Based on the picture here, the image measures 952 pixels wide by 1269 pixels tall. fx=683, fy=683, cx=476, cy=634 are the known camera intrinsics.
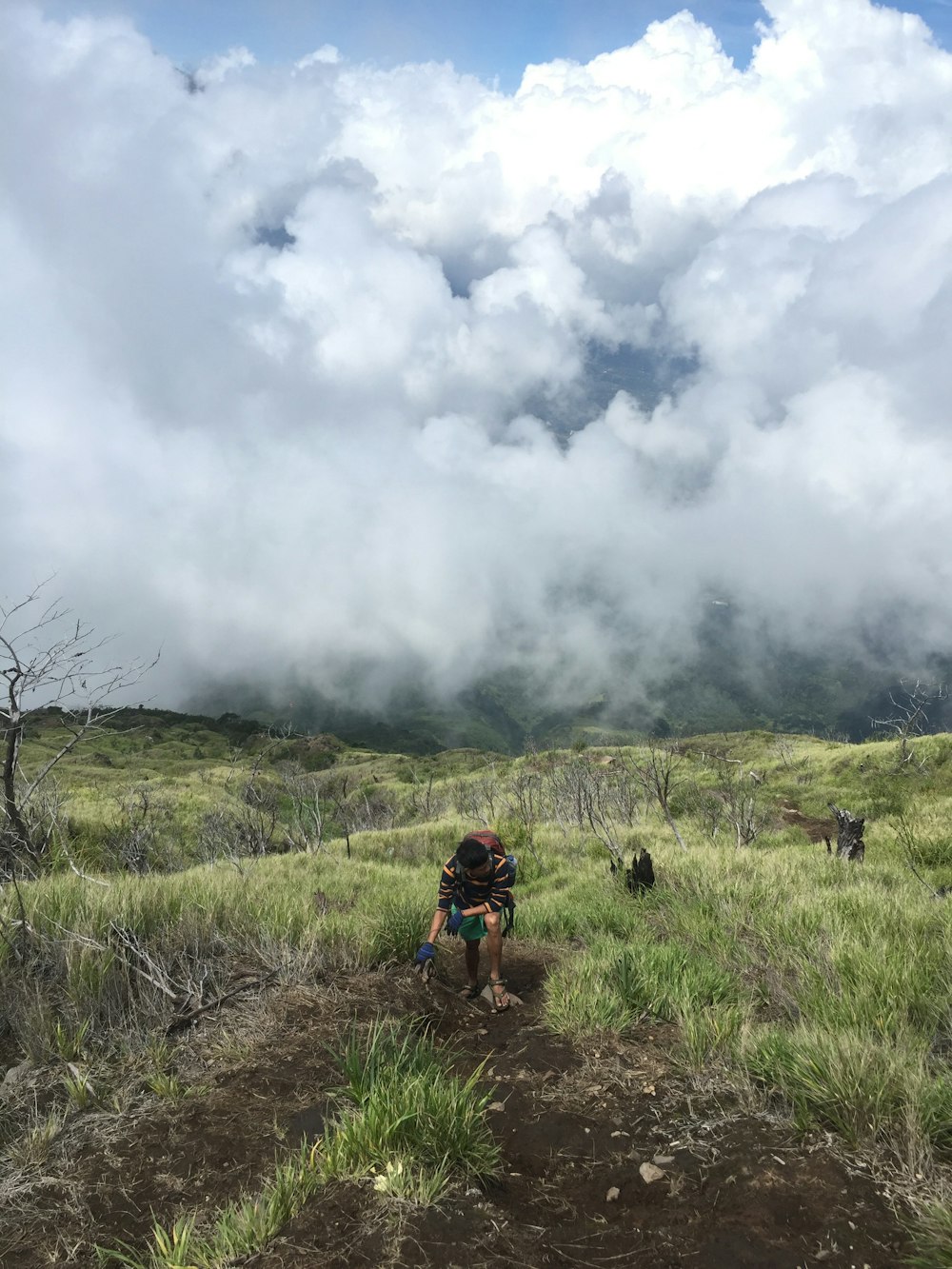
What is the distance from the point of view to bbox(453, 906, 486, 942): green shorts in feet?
22.0

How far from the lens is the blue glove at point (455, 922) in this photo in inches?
259

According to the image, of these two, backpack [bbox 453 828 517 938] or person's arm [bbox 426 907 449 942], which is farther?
backpack [bbox 453 828 517 938]

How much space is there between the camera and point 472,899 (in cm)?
673

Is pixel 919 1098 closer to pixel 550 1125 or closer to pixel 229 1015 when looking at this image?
pixel 550 1125

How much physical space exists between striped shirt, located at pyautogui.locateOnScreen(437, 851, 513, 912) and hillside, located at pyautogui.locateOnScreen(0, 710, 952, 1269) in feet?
2.48

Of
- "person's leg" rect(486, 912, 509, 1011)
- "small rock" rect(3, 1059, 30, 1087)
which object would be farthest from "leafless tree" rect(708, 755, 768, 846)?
"small rock" rect(3, 1059, 30, 1087)

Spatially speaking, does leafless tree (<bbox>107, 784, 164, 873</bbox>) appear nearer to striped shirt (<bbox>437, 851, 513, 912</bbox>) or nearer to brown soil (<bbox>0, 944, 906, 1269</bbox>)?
striped shirt (<bbox>437, 851, 513, 912</bbox>)

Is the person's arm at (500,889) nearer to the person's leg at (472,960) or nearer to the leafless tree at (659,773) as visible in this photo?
the person's leg at (472,960)

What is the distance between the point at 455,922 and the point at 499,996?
2.58 ft

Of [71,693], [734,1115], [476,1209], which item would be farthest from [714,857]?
[71,693]

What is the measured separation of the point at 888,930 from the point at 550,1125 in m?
3.88

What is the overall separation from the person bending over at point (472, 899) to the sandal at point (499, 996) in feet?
0.60

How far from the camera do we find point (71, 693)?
7.23 metres

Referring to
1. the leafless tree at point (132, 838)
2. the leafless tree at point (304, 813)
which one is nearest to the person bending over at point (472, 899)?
the leafless tree at point (132, 838)
